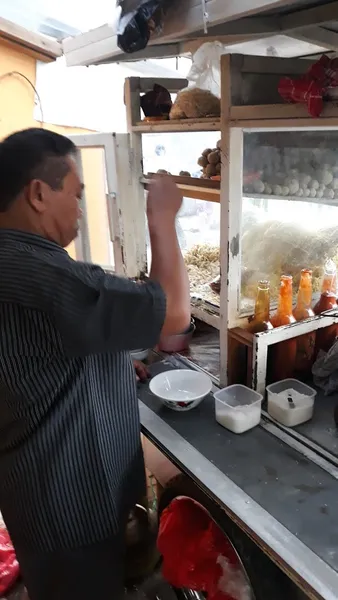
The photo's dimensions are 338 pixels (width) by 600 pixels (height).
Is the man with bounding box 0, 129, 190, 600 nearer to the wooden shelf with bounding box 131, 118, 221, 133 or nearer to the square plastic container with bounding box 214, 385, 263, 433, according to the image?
the square plastic container with bounding box 214, 385, 263, 433

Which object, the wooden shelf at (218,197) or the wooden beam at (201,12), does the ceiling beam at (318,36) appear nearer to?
the wooden beam at (201,12)

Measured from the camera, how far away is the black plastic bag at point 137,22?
1.18 m

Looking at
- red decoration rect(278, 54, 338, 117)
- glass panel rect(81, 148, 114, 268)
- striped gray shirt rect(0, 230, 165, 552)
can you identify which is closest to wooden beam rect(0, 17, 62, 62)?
glass panel rect(81, 148, 114, 268)

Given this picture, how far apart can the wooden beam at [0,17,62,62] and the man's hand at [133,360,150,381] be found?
74.7 inches

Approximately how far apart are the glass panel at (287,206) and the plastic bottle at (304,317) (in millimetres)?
119

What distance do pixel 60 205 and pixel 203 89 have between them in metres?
0.76

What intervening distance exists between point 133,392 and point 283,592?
1.83 feet

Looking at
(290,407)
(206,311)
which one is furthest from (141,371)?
(290,407)

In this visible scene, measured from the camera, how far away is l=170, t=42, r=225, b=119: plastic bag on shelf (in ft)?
4.66

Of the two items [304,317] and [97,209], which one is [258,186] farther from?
[97,209]

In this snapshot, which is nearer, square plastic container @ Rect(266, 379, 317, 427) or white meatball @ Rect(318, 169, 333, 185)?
square plastic container @ Rect(266, 379, 317, 427)

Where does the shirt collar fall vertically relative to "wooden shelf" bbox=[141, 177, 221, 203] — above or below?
below

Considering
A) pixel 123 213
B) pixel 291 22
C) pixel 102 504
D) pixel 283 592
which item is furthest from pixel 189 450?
pixel 291 22

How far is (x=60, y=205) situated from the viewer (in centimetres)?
90
